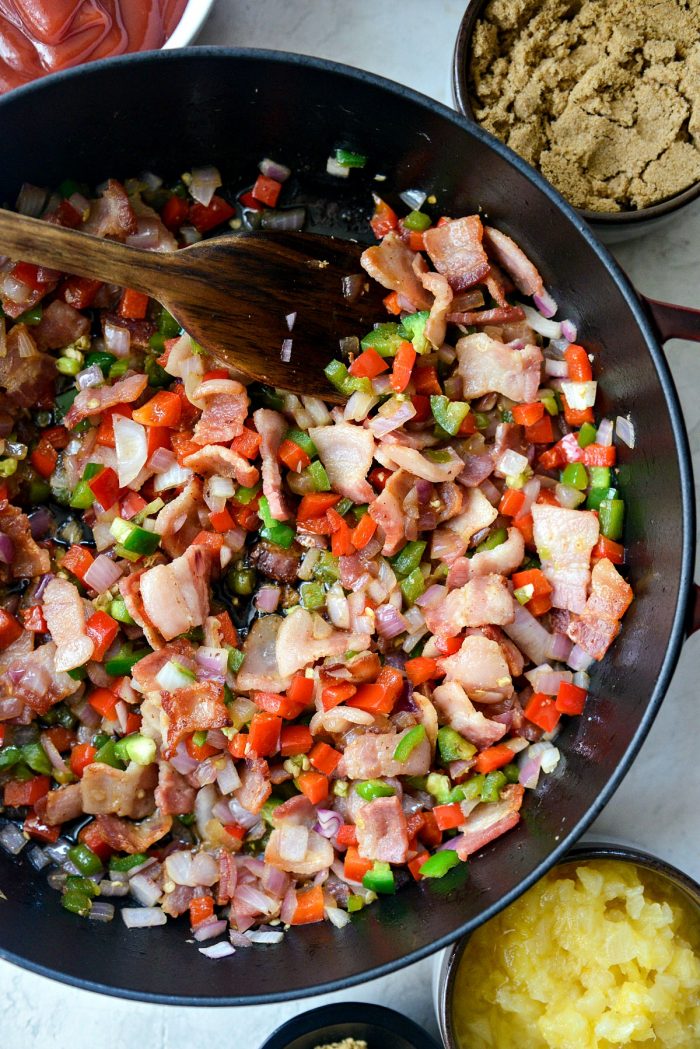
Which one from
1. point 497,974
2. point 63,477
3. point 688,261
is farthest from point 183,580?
point 688,261

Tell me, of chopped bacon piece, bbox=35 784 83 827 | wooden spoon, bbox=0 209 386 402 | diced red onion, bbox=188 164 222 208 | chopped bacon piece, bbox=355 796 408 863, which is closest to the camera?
wooden spoon, bbox=0 209 386 402

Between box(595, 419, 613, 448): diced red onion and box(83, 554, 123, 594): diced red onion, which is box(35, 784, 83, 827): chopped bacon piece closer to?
box(83, 554, 123, 594): diced red onion

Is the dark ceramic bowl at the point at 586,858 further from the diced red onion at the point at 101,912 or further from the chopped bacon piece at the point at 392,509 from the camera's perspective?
the chopped bacon piece at the point at 392,509

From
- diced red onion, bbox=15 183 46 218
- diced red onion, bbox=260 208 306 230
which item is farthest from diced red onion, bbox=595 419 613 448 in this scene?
diced red onion, bbox=15 183 46 218

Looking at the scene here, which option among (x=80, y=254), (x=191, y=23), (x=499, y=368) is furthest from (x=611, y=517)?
(x=191, y=23)

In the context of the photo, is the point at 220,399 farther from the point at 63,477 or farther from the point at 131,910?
the point at 131,910

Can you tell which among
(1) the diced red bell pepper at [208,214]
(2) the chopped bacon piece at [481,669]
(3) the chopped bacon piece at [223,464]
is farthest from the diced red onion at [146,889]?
(1) the diced red bell pepper at [208,214]
